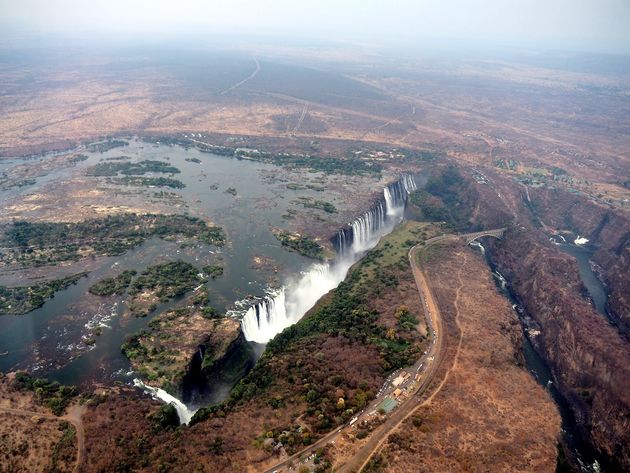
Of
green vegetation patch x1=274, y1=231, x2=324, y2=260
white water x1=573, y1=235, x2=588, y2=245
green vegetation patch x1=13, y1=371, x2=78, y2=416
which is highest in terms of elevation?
green vegetation patch x1=13, y1=371, x2=78, y2=416

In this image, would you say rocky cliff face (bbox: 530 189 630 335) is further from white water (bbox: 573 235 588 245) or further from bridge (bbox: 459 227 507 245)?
bridge (bbox: 459 227 507 245)

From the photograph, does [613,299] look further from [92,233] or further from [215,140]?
[215,140]

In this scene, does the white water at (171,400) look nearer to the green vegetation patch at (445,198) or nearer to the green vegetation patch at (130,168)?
the green vegetation patch at (445,198)

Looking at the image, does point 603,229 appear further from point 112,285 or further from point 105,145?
point 105,145

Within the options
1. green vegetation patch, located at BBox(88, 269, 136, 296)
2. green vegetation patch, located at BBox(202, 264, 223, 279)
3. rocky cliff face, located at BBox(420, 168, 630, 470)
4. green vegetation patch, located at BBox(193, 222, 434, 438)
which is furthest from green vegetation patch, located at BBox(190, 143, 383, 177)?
green vegetation patch, located at BBox(88, 269, 136, 296)

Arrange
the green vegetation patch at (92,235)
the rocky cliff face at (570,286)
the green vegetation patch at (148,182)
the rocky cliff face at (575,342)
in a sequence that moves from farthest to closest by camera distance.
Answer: the green vegetation patch at (148,182) → the green vegetation patch at (92,235) → the rocky cliff face at (570,286) → the rocky cliff face at (575,342)

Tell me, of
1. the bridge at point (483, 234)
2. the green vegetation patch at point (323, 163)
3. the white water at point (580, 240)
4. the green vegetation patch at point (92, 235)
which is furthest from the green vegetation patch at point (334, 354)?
the green vegetation patch at point (323, 163)
